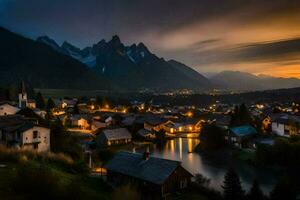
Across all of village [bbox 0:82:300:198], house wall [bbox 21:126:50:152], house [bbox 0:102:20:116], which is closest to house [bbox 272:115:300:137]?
village [bbox 0:82:300:198]

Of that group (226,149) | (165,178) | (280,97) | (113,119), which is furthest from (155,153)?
(280,97)

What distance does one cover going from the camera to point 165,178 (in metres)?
29.1

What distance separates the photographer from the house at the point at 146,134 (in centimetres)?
6919

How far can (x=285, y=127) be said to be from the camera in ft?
200

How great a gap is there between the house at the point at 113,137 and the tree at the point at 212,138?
51.2 feet

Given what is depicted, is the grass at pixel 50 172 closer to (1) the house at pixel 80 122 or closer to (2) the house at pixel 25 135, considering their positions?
(2) the house at pixel 25 135

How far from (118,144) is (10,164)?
3924cm

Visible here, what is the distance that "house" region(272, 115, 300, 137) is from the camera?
193 feet

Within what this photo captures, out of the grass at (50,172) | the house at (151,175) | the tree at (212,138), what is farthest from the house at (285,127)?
the grass at (50,172)

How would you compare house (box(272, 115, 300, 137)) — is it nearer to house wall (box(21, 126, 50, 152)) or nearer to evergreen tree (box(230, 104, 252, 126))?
evergreen tree (box(230, 104, 252, 126))

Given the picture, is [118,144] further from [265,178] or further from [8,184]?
[8,184]

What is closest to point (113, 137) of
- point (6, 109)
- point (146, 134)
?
point (146, 134)

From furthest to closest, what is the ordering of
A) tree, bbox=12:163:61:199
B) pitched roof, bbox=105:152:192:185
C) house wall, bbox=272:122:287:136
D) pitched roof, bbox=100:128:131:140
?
pitched roof, bbox=100:128:131:140
house wall, bbox=272:122:287:136
pitched roof, bbox=105:152:192:185
tree, bbox=12:163:61:199

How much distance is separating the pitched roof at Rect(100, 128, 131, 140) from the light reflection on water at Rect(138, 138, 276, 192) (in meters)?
6.79
